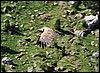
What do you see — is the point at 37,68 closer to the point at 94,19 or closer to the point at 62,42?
the point at 62,42

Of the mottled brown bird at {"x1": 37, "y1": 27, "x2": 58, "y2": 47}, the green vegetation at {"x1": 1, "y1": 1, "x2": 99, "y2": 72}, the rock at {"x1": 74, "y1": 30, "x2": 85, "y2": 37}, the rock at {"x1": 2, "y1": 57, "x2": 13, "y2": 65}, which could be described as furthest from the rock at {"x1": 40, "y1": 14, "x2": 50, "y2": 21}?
the rock at {"x1": 2, "y1": 57, "x2": 13, "y2": 65}

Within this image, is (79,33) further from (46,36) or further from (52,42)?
(46,36)

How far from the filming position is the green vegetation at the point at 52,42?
16844 mm

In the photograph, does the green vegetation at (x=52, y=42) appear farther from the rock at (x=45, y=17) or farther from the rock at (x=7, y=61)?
the rock at (x=7, y=61)

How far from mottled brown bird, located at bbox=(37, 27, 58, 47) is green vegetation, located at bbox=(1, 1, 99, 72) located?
0.85 ft

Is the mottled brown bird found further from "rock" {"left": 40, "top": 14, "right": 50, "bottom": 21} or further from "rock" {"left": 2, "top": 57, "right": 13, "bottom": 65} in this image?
"rock" {"left": 2, "top": 57, "right": 13, "bottom": 65}

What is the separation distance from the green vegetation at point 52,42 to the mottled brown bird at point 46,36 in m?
0.26

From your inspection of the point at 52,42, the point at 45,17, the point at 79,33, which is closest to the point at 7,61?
the point at 52,42

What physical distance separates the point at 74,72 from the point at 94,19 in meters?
4.48

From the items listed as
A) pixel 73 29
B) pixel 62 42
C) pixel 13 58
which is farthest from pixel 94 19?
pixel 13 58

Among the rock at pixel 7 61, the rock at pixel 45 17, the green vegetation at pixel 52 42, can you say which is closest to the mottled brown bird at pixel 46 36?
the green vegetation at pixel 52 42

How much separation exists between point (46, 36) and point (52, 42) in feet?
1.82

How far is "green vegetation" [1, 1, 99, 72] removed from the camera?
1684 centimetres

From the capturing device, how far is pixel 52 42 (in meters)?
18.5
